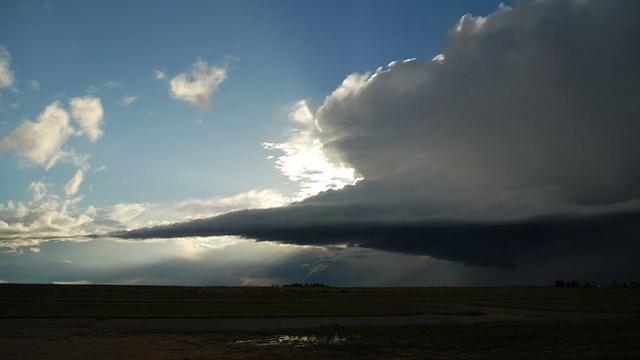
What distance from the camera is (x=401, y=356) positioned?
26484 millimetres

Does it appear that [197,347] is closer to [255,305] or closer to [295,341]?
[295,341]

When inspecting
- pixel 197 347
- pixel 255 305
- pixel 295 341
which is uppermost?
pixel 197 347

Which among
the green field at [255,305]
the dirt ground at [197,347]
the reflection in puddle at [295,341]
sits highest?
the dirt ground at [197,347]

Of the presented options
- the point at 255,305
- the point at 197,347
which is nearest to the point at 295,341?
the point at 197,347

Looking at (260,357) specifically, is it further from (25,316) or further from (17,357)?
(25,316)

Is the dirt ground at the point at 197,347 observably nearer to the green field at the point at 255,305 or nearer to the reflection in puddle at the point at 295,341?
the reflection in puddle at the point at 295,341

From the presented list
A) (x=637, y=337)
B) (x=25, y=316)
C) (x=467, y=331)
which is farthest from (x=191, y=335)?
(x=637, y=337)

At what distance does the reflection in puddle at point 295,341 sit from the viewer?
3259 centimetres

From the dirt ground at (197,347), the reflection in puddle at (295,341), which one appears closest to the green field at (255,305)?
the dirt ground at (197,347)

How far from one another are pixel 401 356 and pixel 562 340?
12.9 metres

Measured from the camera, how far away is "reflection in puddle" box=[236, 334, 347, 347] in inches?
1283

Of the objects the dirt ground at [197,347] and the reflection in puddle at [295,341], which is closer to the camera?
the dirt ground at [197,347]

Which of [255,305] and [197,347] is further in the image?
[255,305]

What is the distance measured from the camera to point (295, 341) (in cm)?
3375
